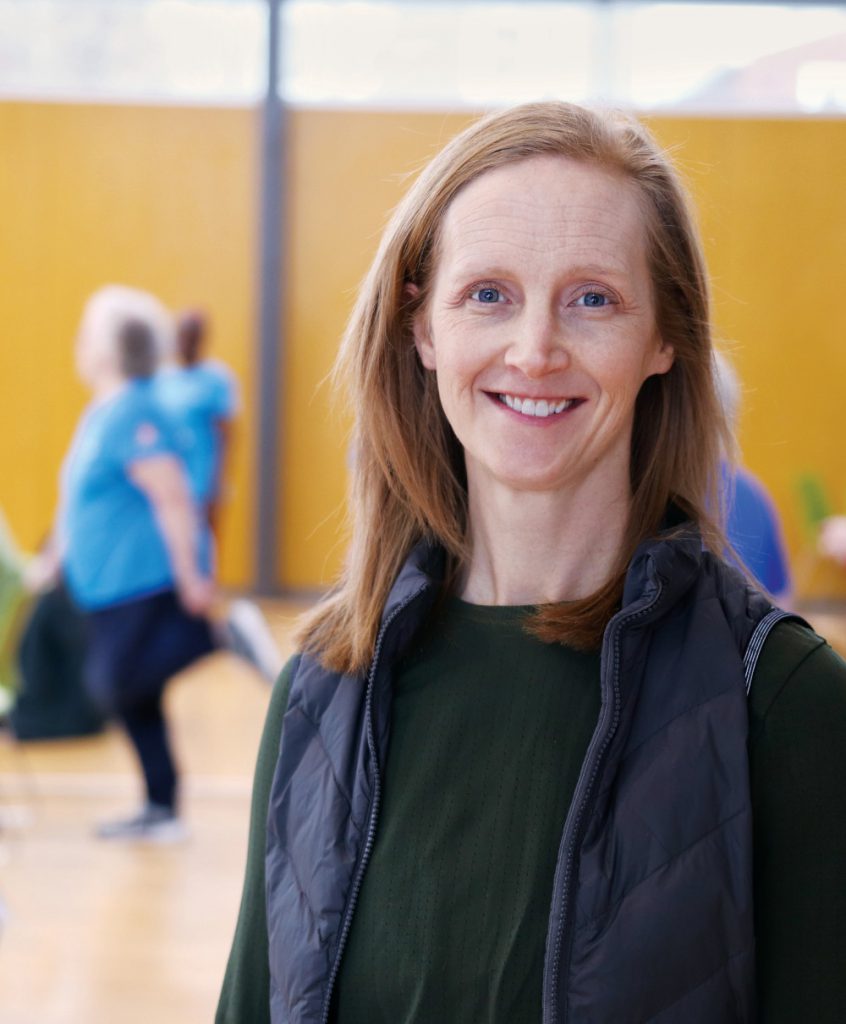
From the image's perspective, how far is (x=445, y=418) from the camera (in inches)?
58.8

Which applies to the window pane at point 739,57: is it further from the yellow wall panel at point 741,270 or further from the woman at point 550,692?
the woman at point 550,692

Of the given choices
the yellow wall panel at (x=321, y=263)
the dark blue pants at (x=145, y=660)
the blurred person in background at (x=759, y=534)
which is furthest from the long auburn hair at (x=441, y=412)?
the yellow wall panel at (x=321, y=263)

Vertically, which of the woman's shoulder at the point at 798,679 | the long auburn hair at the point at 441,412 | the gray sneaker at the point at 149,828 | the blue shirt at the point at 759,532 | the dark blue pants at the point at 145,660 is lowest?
the gray sneaker at the point at 149,828

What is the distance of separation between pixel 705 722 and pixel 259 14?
27.9ft

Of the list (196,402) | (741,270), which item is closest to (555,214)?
(196,402)

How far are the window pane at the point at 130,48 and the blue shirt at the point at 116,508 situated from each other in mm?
4705

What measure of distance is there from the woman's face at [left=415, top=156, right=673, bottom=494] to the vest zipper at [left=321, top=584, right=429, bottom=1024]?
0.18 metres

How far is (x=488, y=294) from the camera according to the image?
Answer: 1268 millimetres

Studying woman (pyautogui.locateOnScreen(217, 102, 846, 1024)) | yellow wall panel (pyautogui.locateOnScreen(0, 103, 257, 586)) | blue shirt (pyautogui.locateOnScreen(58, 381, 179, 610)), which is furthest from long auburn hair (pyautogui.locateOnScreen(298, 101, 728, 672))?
yellow wall panel (pyautogui.locateOnScreen(0, 103, 257, 586))

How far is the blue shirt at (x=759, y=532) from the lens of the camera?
3.00m

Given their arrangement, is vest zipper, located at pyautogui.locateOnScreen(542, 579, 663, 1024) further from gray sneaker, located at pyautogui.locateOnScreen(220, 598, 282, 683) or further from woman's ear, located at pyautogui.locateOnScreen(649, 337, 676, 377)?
gray sneaker, located at pyautogui.locateOnScreen(220, 598, 282, 683)

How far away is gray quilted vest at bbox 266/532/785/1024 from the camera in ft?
3.61

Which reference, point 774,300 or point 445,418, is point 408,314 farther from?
point 774,300

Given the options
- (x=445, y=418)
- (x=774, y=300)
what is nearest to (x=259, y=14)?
(x=774, y=300)
